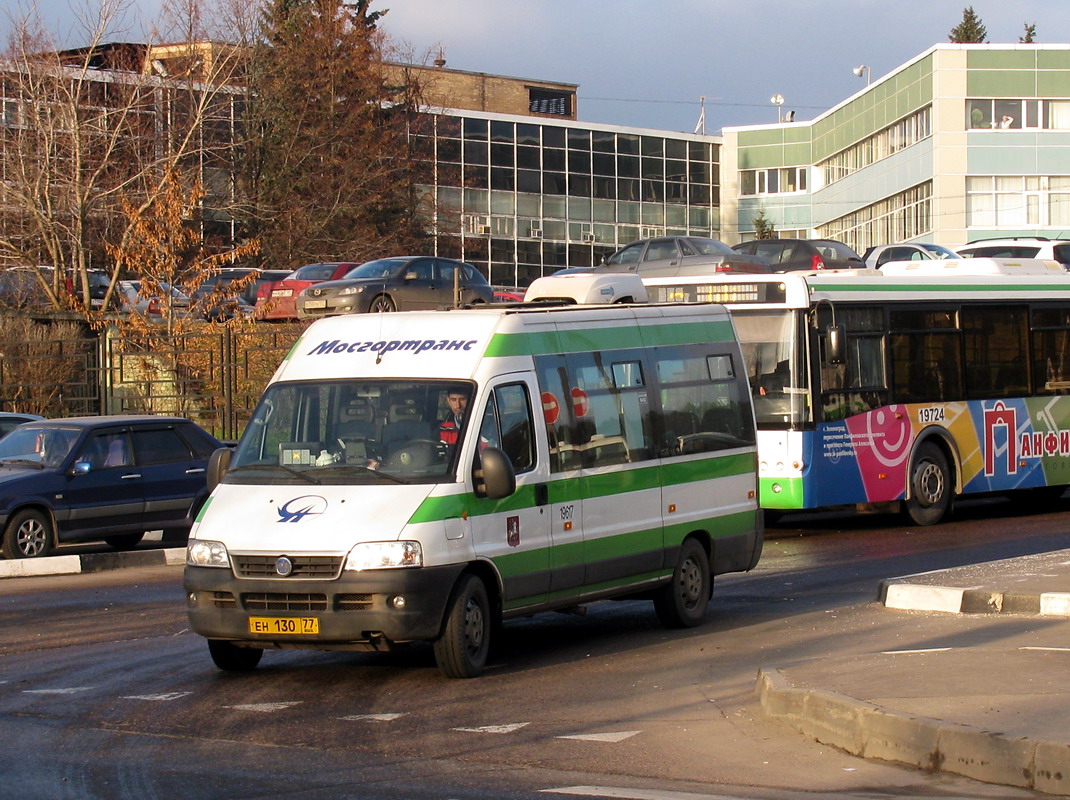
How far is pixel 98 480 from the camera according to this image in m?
17.6

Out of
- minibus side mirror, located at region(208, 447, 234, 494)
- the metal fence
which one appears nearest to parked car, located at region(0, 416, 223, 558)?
minibus side mirror, located at region(208, 447, 234, 494)

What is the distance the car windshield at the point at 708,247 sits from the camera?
1195 inches

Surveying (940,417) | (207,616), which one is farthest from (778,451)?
(207,616)

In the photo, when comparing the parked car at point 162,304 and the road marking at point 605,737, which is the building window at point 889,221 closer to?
the parked car at point 162,304

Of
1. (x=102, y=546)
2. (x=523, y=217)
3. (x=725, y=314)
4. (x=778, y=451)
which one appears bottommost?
(x=102, y=546)

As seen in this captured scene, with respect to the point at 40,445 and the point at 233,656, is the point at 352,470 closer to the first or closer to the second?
the point at 233,656

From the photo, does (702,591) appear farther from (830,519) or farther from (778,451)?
(830,519)

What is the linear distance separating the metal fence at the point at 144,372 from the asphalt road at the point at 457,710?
13978 mm

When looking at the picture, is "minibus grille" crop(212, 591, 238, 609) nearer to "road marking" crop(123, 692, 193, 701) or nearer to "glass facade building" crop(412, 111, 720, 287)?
"road marking" crop(123, 692, 193, 701)

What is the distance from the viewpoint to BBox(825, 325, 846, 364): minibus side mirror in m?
A: 17.6

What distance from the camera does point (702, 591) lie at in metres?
12.2

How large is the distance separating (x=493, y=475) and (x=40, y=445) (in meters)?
9.92

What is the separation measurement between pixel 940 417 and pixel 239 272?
78.1 ft

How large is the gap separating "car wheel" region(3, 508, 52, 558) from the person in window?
866 centimetres
